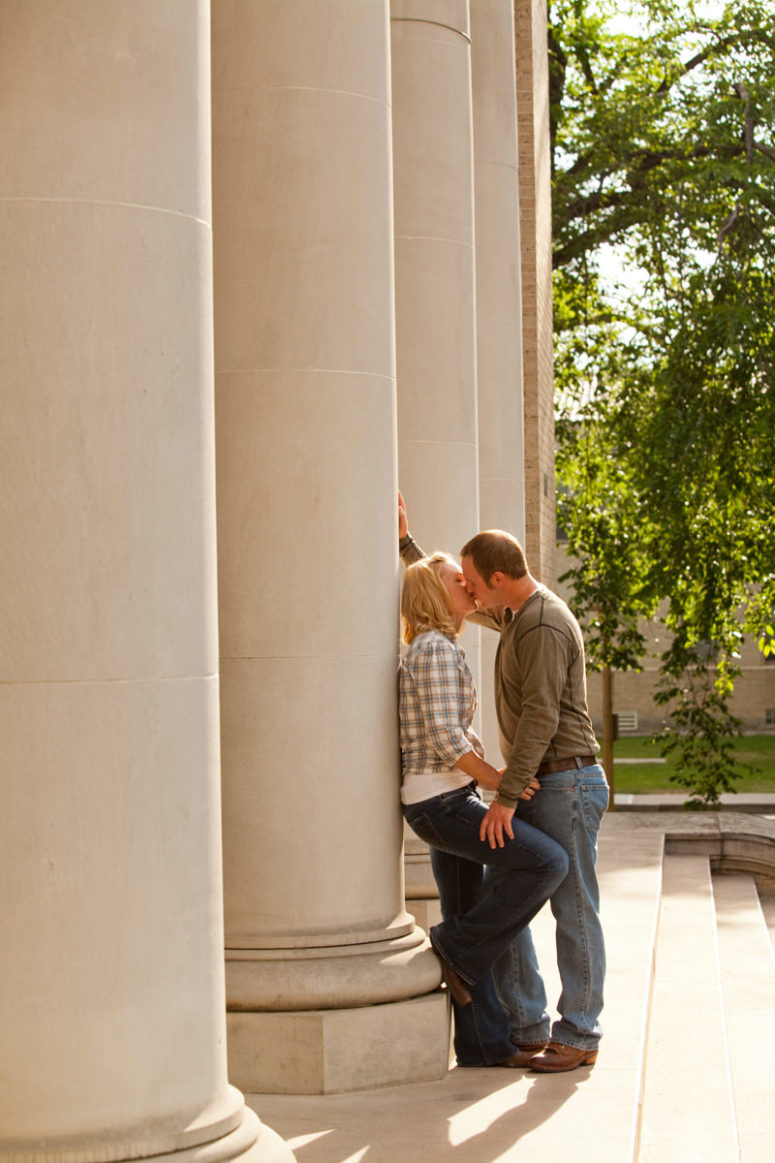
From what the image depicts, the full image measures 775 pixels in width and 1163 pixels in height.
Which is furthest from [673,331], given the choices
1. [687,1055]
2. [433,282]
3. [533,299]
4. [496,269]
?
[687,1055]

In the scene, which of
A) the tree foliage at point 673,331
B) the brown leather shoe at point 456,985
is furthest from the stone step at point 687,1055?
the tree foliage at point 673,331

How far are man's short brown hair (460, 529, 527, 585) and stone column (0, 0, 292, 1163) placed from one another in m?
2.49

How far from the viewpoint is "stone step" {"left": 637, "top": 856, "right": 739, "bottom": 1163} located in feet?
17.9

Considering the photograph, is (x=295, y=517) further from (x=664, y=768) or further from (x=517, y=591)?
(x=664, y=768)

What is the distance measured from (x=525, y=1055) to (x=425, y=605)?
187 cm

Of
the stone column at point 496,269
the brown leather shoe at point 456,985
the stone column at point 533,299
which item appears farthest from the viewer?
the stone column at point 533,299

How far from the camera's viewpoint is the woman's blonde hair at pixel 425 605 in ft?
20.2

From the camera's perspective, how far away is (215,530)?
4.35 meters

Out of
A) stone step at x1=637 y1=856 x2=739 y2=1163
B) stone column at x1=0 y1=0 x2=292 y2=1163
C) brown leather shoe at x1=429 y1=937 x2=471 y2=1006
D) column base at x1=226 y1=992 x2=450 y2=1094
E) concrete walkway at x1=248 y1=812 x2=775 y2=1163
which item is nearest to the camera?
stone column at x1=0 y1=0 x2=292 y2=1163

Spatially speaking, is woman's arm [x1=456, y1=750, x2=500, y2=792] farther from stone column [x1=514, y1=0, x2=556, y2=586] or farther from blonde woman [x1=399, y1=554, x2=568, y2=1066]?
stone column [x1=514, y1=0, x2=556, y2=586]

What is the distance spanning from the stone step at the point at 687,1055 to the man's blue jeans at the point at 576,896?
0.40 meters

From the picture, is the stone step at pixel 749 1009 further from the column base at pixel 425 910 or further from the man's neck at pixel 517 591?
the man's neck at pixel 517 591

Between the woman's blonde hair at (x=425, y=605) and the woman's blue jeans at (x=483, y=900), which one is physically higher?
the woman's blonde hair at (x=425, y=605)

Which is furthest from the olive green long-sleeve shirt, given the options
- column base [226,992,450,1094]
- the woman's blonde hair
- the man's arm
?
column base [226,992,450,1094]
